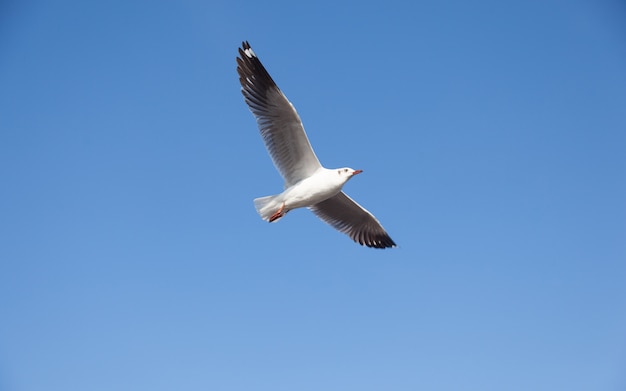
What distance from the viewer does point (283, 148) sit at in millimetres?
10031

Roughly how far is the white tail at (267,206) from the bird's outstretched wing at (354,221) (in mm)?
1722

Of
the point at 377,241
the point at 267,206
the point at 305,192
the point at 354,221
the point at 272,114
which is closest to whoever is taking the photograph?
the point at 272,114

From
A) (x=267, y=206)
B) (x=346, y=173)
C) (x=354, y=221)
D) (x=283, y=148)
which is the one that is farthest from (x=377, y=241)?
(x=283, y=148)

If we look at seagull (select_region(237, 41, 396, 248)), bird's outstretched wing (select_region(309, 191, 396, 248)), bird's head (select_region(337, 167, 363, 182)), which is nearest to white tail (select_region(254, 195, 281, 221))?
seagull (select_region(237, 41, 396, 248))

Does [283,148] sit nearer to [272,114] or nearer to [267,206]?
[272,114]

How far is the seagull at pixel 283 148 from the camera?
31.7ft

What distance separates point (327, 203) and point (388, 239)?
1588 mm

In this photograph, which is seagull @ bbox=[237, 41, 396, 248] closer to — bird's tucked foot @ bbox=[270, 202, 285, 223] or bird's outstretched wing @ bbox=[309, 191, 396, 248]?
bird's tucked foot @ bbox=[270, 202, 285, 223]

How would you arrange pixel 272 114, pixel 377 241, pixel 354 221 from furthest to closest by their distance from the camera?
1. pixel 377 241
2. pixel 354 221
3. pixel 272 114

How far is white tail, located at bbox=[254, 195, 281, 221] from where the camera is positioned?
33.2 ft

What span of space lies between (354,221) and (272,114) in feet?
10.8

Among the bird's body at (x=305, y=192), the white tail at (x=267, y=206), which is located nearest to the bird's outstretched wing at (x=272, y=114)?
the bird's body at (x=305, y=192)

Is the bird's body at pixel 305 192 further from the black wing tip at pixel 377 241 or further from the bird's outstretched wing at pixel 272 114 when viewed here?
the black wing tip at pixel 377 241

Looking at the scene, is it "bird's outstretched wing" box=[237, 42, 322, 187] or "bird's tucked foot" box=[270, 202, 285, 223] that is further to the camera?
"bird's tucked foot" box=[270, 202, 285, 223]
